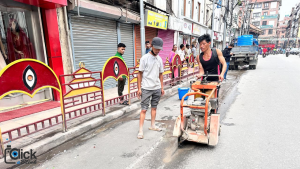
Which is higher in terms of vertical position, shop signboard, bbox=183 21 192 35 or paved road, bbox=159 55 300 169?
shop signboard, bbox=183 21 192 35

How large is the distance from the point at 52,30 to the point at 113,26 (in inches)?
128

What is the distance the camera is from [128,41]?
942cm

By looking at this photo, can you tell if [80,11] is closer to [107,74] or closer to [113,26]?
A: [113,26]

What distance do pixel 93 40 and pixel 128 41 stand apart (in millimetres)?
2461

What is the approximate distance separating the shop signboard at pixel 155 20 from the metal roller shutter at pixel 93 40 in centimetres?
254

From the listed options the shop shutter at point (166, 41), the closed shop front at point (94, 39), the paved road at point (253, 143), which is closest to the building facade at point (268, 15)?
the shop shutter at point (166, 41)

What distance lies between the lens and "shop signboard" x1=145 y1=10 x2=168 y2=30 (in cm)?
1003

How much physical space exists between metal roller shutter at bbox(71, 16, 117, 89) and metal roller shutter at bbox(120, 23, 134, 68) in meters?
0.64

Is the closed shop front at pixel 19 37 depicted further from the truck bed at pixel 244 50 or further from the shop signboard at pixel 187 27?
the truck bed at pixel 244 50

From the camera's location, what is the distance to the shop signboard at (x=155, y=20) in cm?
1003

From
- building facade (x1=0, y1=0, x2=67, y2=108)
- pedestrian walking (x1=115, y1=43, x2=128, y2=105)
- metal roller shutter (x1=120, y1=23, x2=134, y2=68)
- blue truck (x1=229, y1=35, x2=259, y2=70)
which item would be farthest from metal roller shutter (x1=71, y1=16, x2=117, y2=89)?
blue truck (x1=229, y1=35, x2=259, y2=70)

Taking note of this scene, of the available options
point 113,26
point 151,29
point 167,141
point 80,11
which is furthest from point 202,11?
point 167,141

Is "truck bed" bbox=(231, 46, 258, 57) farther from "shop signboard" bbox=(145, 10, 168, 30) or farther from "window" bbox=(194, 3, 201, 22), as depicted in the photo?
"window" bbox=(194, 3, 201, 22)

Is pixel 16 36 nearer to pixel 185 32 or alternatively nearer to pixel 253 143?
pixel 253 143
